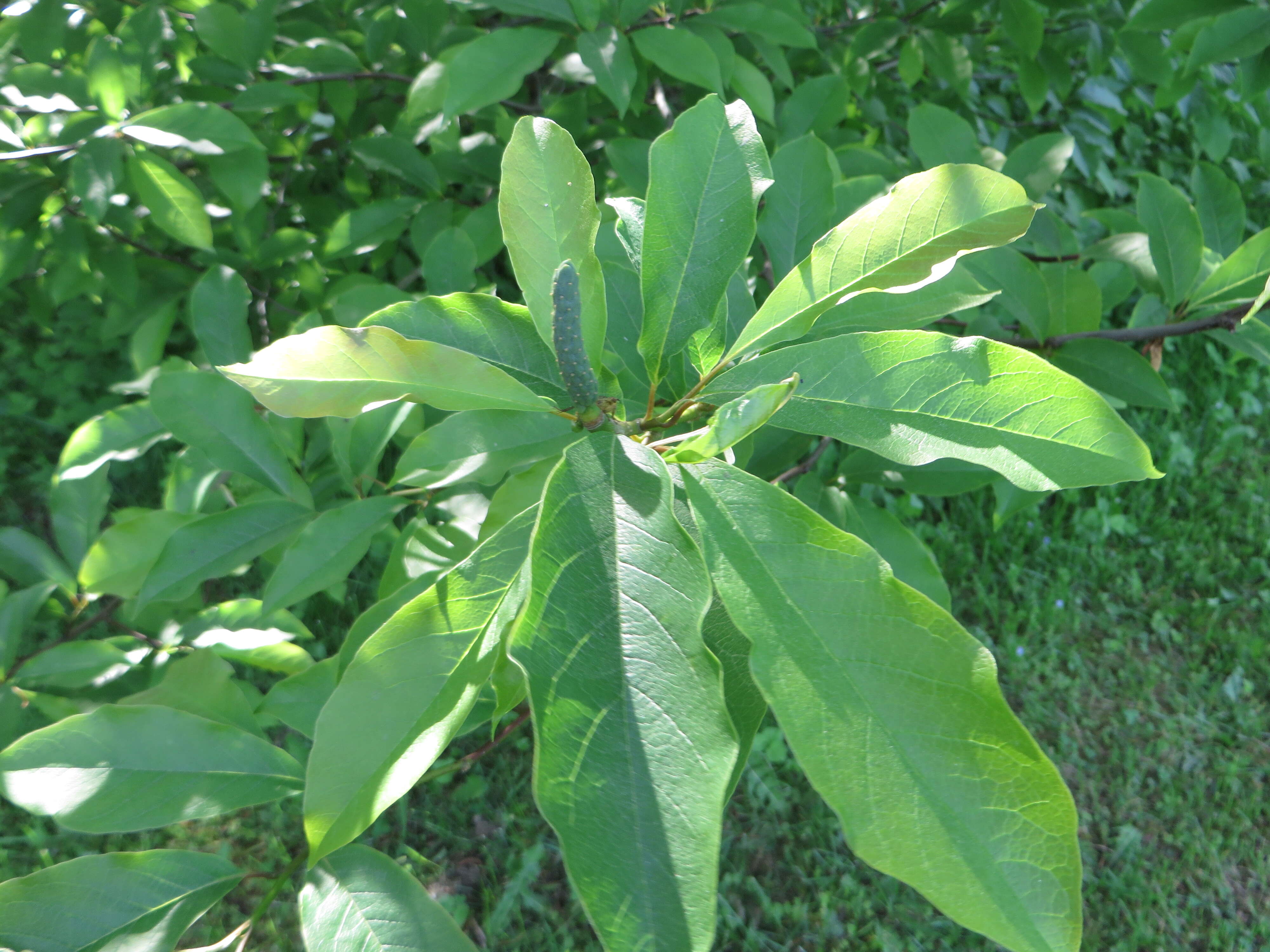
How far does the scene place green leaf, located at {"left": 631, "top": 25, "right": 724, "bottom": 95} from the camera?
147 centimetres

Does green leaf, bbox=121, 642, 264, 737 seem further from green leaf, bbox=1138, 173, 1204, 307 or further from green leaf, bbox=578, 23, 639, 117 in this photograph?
green leaf, bbox=1138, 173, 1204, 307

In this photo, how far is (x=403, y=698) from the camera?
0.64 meters

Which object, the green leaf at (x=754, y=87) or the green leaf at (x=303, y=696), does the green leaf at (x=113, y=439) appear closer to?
the green leaf at (x=303, y=696)

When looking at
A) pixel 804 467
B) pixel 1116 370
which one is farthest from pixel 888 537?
pixel 1116 370

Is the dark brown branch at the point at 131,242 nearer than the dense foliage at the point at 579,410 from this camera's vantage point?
No

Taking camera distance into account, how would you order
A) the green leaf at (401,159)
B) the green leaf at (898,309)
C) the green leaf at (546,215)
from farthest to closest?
1. the green leaf at (401,159)
2. the green leaf at (898,309)
3. the green leaf at (546,215)

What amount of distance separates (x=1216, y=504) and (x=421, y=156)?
337 cm

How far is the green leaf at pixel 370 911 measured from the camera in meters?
0.83

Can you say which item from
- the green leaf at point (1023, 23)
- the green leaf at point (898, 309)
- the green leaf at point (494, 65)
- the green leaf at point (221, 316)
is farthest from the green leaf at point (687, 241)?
the green leaf at point (1023, 23)

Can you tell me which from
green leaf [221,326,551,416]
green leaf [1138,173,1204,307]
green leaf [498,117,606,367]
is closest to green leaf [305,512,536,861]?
green leaf [221,326,551,416]

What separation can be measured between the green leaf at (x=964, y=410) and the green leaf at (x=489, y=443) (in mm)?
341

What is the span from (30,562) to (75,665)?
34cm

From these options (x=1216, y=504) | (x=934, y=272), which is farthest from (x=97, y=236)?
(x=1216, y=504)

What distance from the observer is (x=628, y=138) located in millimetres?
1579
